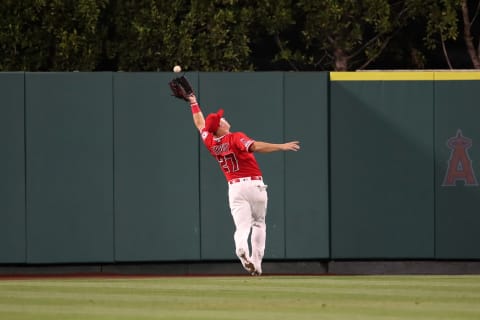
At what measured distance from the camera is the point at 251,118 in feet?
53.3

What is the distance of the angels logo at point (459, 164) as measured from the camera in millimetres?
16391

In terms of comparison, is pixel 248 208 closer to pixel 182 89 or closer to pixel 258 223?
pixel 258 223

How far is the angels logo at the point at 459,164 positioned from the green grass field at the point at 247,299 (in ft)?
12.8

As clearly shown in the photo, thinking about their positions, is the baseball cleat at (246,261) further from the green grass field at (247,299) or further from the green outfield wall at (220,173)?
the green outfield wall at (220,173)

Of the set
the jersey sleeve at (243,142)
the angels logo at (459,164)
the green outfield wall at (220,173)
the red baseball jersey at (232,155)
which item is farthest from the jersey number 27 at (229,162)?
the angels logo at (459,164)

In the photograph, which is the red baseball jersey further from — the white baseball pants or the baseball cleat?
the baseball cleat

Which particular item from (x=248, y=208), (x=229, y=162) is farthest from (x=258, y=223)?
(x=229, y=162)

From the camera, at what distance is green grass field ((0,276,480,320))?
9320 millimetres

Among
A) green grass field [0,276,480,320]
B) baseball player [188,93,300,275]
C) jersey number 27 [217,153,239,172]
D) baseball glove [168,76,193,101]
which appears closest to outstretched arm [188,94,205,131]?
baseball glove [168,76,193,101]

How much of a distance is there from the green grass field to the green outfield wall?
12.3 feet

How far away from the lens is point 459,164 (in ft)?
53.9

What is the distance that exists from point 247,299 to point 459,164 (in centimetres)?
679

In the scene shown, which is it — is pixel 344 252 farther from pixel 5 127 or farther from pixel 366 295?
pixel 366 295

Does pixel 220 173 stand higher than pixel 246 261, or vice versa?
pixel 220 173
